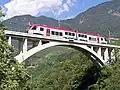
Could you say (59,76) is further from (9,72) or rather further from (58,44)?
(9,72)

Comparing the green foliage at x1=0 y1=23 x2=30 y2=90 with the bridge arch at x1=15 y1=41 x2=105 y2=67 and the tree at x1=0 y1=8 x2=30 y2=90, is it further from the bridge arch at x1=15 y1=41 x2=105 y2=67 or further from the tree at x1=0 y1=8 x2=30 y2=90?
the bridge arch at x1=15 y1=41 x2=105 y2=67

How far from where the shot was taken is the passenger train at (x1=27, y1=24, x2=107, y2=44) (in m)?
39.6

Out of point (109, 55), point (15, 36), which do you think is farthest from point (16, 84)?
point (109, 55)

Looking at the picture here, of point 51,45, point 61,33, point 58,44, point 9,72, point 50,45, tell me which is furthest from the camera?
point 61,33

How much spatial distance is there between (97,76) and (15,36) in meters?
24.9

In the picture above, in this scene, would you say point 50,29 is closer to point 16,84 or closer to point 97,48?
point 97,48

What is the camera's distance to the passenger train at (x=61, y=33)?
39594mm

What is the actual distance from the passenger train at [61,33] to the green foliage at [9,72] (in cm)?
1522

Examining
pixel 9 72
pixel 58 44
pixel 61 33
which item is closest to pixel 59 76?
pixel 61 33

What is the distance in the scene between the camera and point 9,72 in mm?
22797

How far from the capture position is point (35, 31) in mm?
39500

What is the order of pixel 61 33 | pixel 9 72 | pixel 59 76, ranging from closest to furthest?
pixel 9 72
pixel 61 33
pixel 59 76

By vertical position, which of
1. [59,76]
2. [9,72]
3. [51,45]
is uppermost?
[51,45]

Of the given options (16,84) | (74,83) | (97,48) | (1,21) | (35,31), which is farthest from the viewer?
(74,83)
